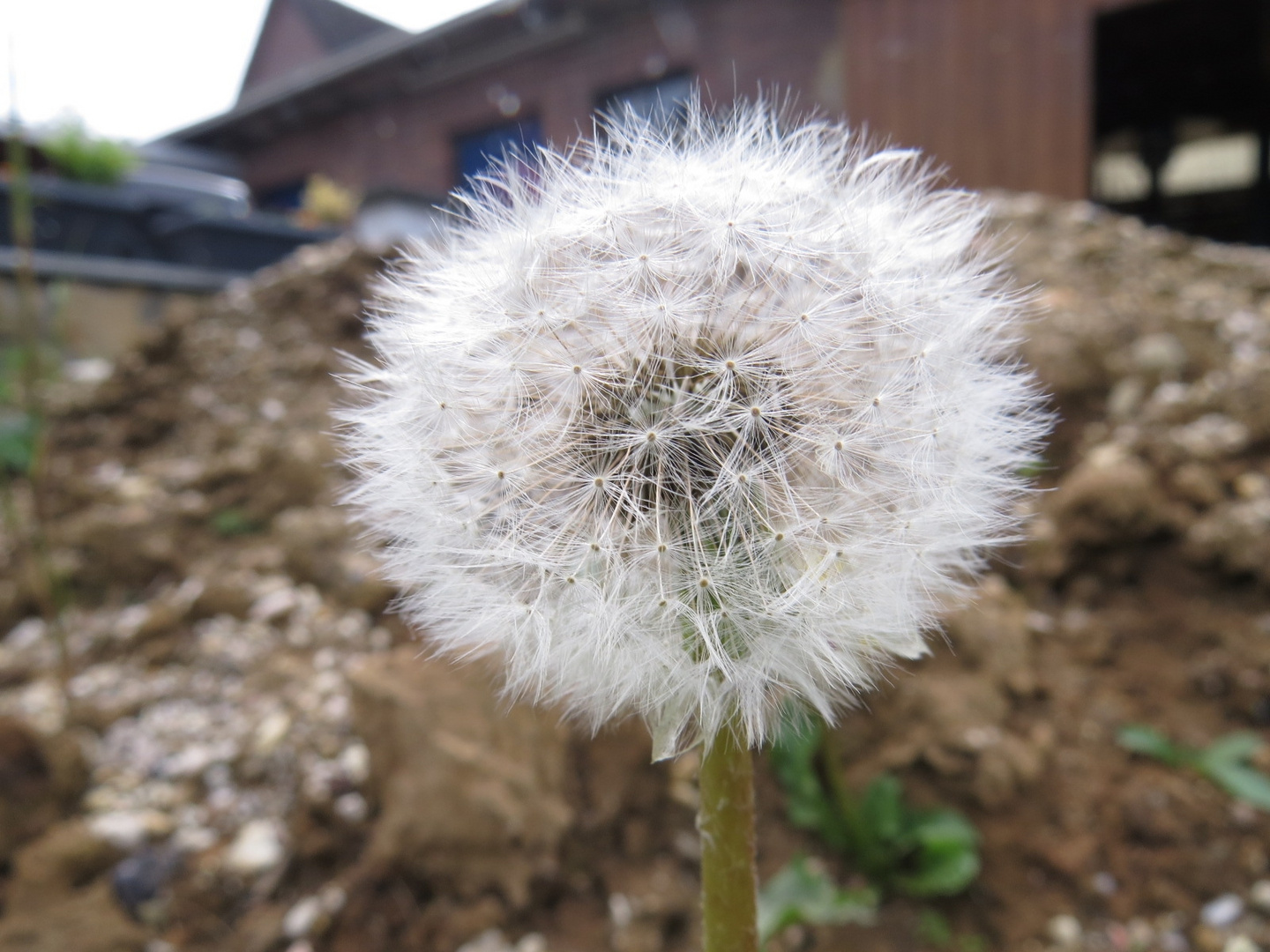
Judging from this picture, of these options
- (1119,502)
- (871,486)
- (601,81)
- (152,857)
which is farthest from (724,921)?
(601,81)

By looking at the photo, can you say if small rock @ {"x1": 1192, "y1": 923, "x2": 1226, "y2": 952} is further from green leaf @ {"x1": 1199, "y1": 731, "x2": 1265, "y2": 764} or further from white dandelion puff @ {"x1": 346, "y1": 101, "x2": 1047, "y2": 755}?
Result: white dandelion puff @ {"x1": 346, "y1": 101, "x2": 1047, "y2": 755}

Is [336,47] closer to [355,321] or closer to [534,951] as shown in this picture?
[355,321]

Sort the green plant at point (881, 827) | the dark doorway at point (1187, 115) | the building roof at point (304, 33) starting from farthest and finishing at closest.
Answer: the building roof at point (304, 33)
the dark doorway at point (1187, 115)
the green plant at point (881, 827)

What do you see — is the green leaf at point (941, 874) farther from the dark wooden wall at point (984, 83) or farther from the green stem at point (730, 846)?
the dark wooden wall at point (984, 83)

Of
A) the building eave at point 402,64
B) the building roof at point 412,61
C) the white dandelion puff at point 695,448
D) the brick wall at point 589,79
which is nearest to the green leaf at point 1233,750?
the white dandelion puff at point 695,448

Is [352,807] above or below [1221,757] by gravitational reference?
above

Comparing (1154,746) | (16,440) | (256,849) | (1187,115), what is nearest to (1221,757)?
(1154,746)

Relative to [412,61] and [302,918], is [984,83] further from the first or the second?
[302,918]
